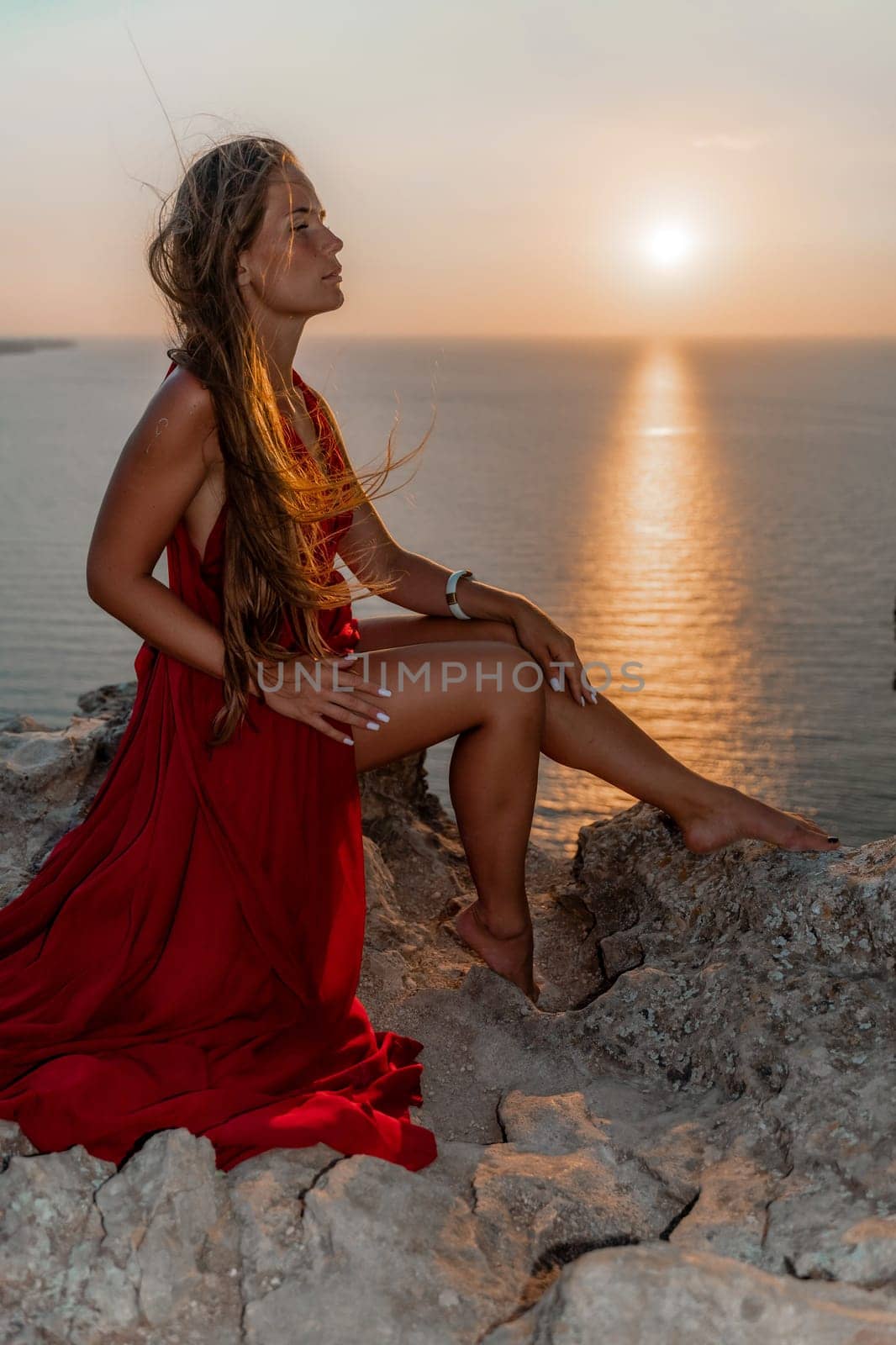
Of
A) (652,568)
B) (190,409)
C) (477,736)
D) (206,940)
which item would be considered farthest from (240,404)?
(652,568)

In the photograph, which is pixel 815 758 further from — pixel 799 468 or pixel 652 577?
pixel 799 468

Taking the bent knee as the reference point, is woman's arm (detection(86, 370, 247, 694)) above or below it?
above

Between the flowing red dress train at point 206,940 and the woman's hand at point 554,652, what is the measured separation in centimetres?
52

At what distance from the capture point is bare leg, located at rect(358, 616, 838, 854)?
9.39ft

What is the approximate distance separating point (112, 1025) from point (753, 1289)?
50.6 inches

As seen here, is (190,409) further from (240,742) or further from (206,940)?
(206,940)

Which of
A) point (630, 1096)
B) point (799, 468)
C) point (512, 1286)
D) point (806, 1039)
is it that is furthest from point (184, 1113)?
point (799, 468)

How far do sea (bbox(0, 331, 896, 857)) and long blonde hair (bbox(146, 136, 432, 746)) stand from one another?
269 mm

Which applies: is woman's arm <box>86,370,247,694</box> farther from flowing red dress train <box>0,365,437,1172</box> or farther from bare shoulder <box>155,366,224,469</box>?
flowing red dress train <box>0,365,437,1172</box>

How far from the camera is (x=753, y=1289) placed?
61.5 inches

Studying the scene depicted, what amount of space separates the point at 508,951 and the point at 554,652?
73 centimetres

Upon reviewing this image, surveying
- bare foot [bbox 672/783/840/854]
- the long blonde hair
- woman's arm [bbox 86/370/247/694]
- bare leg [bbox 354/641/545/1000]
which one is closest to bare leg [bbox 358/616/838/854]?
bare foot [bbox 672/783/840/854]

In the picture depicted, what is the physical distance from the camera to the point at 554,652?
2840 millimetres

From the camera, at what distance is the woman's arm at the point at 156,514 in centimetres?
240
